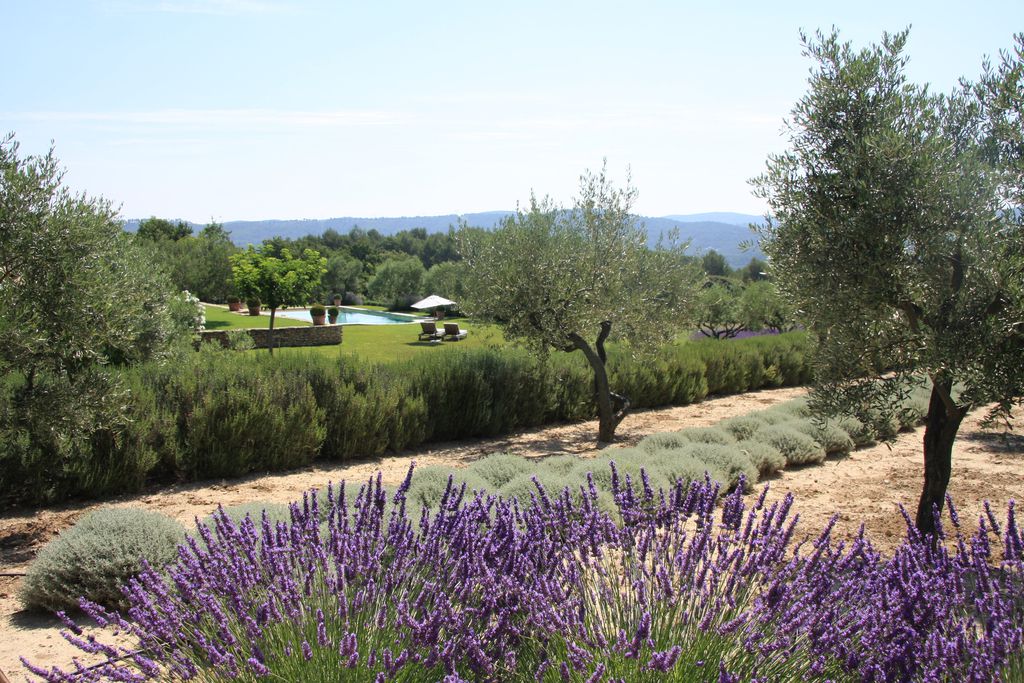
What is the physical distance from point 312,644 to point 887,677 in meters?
1.95

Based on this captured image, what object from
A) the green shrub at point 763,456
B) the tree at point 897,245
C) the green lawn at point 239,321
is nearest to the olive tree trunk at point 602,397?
the green shrub at point 763,456

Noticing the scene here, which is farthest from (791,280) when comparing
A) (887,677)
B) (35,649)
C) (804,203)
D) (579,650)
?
(35,649)

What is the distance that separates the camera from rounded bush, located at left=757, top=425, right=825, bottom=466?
9062mm

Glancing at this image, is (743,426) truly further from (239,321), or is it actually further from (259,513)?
(239,321)

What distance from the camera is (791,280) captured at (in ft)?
19.3

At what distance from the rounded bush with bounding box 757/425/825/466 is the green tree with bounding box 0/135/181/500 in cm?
727

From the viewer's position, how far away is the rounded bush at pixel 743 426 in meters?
9.68

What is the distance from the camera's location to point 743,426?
32.2 feet

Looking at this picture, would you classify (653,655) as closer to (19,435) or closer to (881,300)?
(881,300)

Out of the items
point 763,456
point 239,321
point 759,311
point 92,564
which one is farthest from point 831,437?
point 239,321

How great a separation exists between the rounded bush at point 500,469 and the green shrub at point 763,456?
2697mm

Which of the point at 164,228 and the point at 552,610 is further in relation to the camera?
the point at 164,228

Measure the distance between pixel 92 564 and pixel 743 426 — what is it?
300 inches

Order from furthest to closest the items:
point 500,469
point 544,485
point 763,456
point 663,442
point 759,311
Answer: point 759,311
point 663,442
point 763,456
point 500,469
point 544,485
